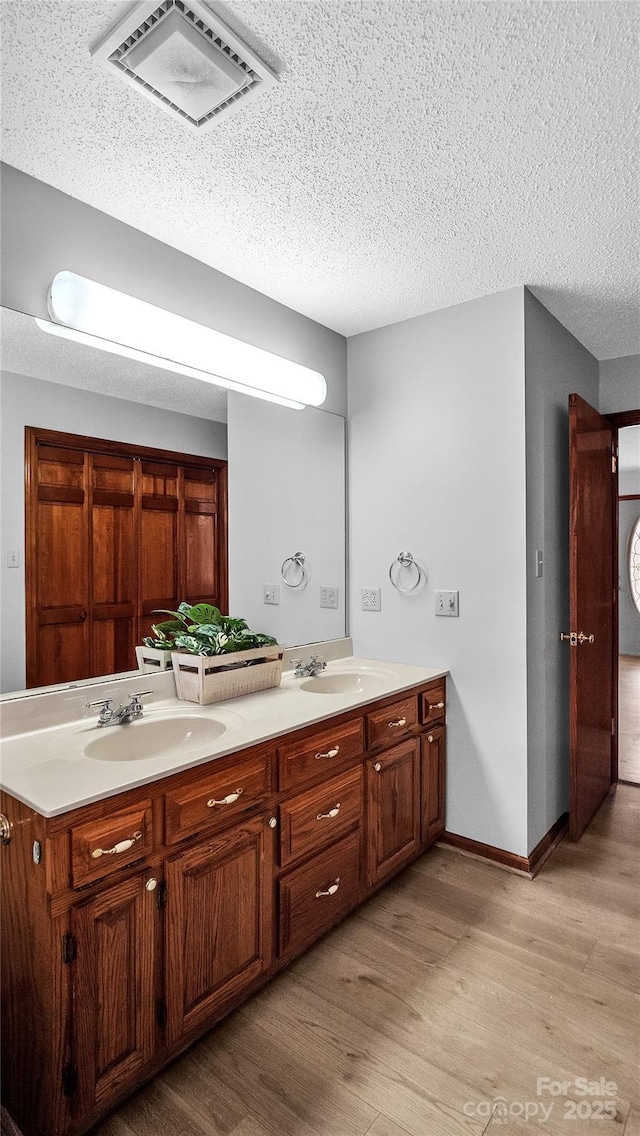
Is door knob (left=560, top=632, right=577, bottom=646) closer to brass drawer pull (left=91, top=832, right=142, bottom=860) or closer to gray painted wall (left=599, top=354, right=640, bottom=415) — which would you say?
gray painted wall (left=599, top=354, right=640, bottom=415)

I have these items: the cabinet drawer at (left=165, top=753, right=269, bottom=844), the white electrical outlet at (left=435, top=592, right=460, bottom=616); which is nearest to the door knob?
the white electrical outlet at (left=435, top=592, right=460, bottom=616)

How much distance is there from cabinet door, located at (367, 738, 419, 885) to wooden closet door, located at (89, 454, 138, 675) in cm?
97

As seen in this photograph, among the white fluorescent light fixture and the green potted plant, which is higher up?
the white fluorescent light fixture

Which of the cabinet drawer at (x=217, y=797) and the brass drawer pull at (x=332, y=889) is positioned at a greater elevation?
the cabinet drawer at (x=217, y=797)

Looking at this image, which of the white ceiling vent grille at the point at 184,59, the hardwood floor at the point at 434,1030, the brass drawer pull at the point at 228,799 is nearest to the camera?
the white ceiling vent grille at the point at 184,59

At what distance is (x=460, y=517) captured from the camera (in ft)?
8.39

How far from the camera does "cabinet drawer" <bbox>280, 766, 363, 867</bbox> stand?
1.79m

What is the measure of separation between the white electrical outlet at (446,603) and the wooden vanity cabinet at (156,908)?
0.77 meters

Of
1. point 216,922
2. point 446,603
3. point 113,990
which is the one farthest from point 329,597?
point 113,990

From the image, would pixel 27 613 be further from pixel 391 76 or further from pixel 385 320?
pixel 385 320

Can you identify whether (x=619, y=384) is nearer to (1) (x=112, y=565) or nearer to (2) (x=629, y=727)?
(2) (x=629, y=727)

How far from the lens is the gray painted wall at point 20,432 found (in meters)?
1.64

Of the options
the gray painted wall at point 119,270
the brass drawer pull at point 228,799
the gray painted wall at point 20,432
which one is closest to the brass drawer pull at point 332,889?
the brass drawer pull at point 228,799

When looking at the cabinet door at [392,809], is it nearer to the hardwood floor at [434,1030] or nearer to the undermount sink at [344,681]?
the hardwood floor at [434,1030]
